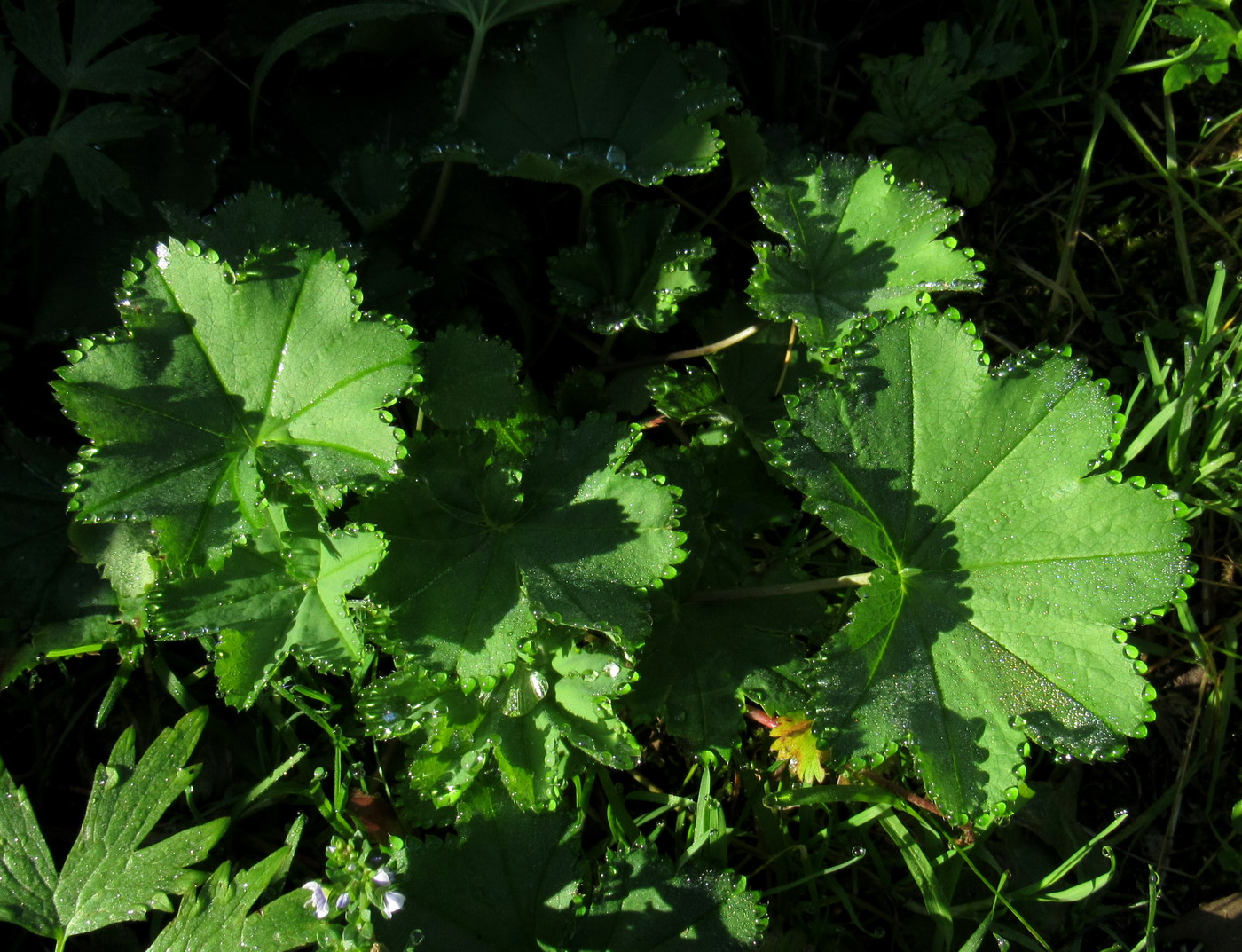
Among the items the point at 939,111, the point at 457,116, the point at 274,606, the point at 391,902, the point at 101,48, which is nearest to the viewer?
the point at 391,902

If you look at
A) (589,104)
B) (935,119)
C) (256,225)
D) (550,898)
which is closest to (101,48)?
(256,225)

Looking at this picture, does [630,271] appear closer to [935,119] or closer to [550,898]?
[935,119]

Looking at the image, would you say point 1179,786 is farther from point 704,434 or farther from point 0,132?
point 0,132

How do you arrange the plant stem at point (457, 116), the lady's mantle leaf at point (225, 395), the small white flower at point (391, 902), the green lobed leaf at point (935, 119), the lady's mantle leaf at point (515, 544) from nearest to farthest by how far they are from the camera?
the small white flower at point (391, 902), the lady's mantle leaf at point (225, 395), the lady's mantle leaf at point (515, 544), the plant stem at point (457, 116), the green lobed leaf at point (935, 119)

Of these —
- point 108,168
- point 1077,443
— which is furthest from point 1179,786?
point 108,168

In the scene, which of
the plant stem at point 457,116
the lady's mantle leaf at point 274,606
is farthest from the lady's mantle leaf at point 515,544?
the plant stem at point 457,116

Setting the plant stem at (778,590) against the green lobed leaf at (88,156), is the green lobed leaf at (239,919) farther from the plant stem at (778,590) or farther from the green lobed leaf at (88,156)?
the green lobed leaf at (88,156)

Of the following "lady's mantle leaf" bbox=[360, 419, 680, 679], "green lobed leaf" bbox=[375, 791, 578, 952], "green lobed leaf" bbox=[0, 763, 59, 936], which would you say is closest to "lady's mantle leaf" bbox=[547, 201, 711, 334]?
"lady's mantle leaf" bbox=[360, 419, 680, 679]
